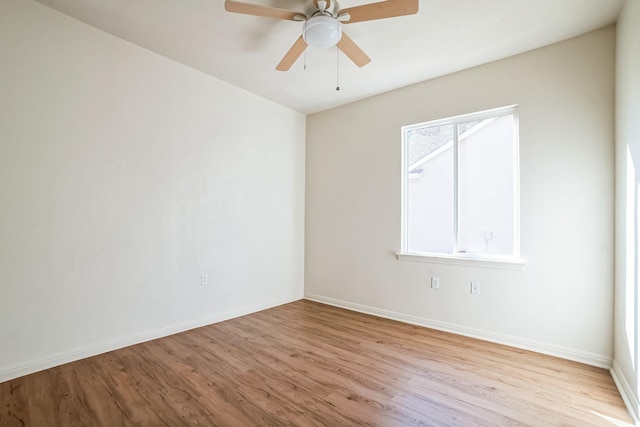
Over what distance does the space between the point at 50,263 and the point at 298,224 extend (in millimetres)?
2777

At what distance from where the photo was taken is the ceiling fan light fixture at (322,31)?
6.64ft

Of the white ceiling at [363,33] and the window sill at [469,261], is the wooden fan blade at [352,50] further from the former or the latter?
the window sill at [469,261]

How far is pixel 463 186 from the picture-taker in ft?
10.5

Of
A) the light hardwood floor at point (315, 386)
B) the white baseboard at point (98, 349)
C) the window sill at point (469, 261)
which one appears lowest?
the light hardwood floor at point (315, 386)

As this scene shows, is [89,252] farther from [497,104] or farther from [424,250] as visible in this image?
[497,104]

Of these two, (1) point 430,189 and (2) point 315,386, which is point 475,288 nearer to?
(1) point 430,189

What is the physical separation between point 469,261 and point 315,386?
76.1 inches

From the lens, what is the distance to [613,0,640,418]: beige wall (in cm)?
183

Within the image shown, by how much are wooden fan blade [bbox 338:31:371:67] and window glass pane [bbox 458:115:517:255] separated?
144 centimetres

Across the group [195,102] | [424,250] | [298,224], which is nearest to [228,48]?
[195,102]

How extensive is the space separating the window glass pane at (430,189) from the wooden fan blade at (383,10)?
1716mm

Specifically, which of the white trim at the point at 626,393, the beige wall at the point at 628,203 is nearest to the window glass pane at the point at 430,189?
the beige wall at the point at 628,203

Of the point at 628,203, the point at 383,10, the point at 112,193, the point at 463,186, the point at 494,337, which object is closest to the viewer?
the point at 383,10

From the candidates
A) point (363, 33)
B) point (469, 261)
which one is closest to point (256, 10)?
point (363, 33)
